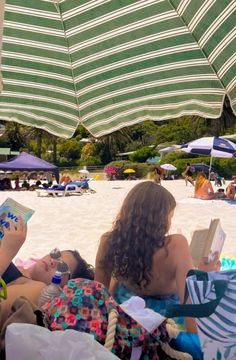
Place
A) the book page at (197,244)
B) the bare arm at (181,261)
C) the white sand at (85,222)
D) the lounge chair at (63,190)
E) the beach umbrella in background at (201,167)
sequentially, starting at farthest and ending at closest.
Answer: the beach umbrella in background at (201,167), the lounge chair at (63,190), the white sand at (85,222), the book page at (197,244), the bare arm at (181,261)

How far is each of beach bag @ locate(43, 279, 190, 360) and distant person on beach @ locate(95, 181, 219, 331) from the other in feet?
2.69

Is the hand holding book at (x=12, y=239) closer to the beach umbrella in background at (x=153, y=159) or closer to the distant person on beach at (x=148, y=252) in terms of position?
the distant person on beach at (x=148, y=252)

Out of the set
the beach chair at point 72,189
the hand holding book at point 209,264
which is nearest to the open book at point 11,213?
the hand holding book at point 209,264

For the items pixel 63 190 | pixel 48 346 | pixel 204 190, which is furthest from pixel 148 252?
pixel 63 190

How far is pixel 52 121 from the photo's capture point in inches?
194

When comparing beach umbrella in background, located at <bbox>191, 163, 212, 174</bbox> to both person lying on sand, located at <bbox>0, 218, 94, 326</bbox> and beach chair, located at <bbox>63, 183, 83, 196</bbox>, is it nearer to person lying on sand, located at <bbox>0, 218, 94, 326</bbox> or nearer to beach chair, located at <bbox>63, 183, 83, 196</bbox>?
beach chair, located at <bbox>63, 183, 83, 196</bbox>

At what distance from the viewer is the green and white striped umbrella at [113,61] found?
12.6 feet

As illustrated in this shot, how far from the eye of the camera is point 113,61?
4438 millimetres

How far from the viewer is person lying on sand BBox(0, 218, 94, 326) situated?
225 centimetres

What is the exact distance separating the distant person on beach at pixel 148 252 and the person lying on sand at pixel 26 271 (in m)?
0.27

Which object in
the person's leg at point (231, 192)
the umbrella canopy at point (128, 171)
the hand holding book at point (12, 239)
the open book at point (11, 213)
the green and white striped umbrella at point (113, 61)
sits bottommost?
the umbrella canopy at point (128, 171)

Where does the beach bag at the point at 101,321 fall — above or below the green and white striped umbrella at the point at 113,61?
below

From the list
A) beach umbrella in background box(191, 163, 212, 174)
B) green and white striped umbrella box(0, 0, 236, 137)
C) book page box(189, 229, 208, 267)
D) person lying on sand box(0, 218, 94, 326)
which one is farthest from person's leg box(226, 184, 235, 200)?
beach umbrella in background box(191, 163, 212, 174)

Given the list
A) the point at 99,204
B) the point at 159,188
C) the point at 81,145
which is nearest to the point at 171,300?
the point at 159,188
